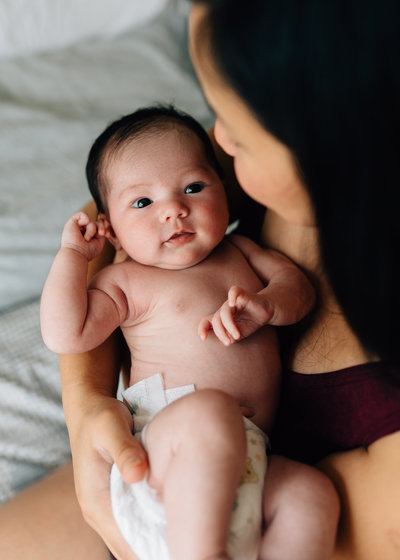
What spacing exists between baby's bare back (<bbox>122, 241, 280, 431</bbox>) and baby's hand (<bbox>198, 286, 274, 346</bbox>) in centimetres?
5

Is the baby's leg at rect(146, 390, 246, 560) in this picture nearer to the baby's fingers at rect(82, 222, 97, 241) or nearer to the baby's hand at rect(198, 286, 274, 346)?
the baby's hand at rect(198, 286, 274, 346)

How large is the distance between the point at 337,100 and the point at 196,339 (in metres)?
0.43

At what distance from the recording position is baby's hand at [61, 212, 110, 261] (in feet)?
2.81

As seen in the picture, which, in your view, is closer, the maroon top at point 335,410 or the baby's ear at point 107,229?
the maroon top at point 335,410

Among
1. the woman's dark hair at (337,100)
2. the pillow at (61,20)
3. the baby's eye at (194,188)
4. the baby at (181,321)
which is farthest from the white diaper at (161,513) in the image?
the pillow at (61,20)

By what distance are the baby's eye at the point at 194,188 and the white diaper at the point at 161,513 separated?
36cm

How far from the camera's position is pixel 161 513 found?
0.64m

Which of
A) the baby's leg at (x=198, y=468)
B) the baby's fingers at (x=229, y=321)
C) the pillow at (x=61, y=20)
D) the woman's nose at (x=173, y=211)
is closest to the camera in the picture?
the baby's leg at (x=198, y=468)

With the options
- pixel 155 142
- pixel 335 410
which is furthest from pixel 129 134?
pixel 335 410

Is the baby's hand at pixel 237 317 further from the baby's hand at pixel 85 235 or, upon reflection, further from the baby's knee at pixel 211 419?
the baby's hand at pixel 85 235

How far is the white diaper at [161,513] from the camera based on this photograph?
0.62 m

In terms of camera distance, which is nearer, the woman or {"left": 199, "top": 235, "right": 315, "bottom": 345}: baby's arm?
the woman

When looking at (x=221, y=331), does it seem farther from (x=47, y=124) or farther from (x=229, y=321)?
(x=47, y=124)

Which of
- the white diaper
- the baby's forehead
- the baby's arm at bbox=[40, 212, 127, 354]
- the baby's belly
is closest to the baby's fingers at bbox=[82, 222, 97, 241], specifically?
the baby's arm at bbox=[40, 212, 127, 354]
